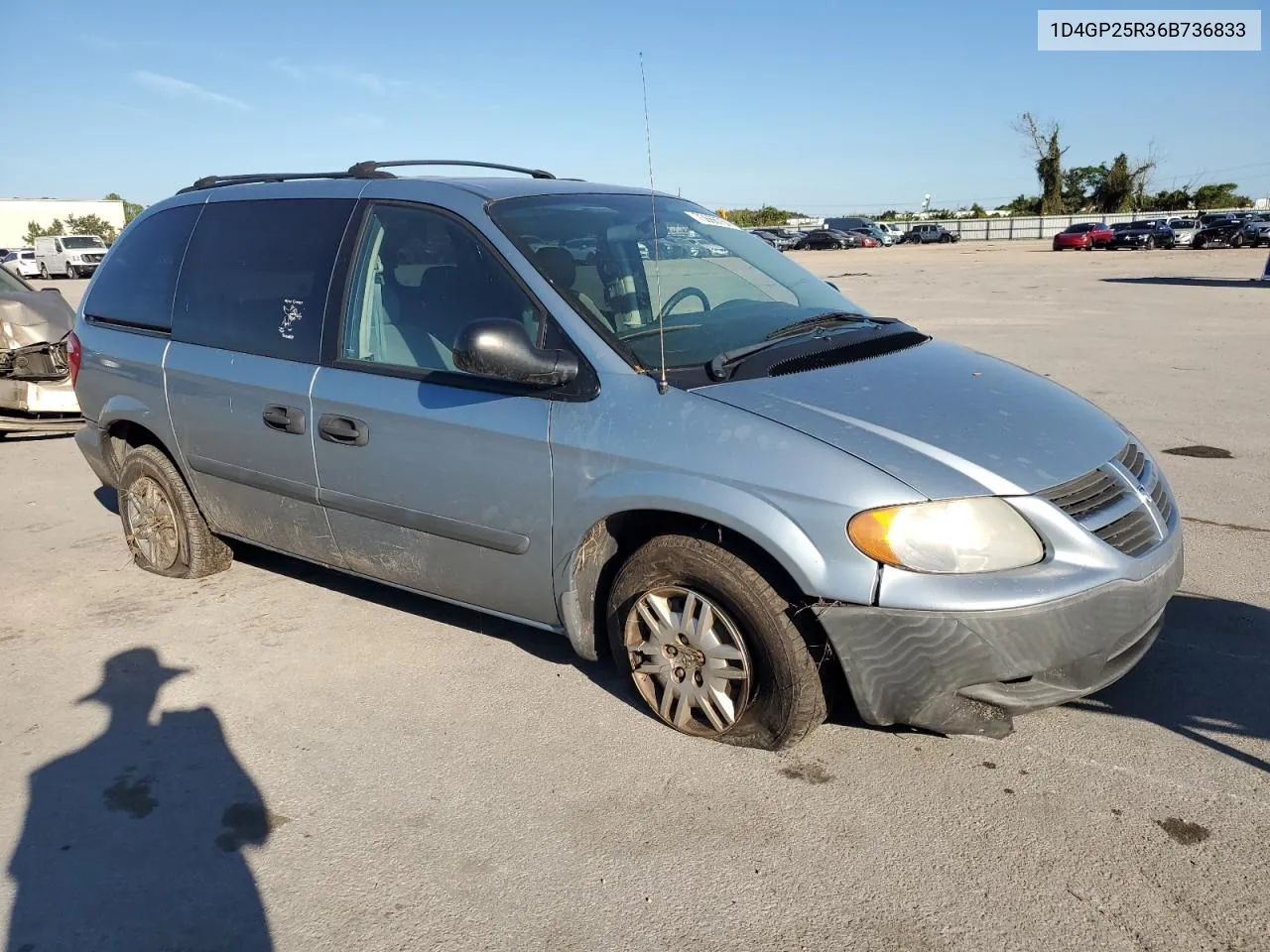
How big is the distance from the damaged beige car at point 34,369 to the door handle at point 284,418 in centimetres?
506

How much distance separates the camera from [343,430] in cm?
380

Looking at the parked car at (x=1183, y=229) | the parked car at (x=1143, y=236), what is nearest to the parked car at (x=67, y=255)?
the parked car at (x=1143, y=236)

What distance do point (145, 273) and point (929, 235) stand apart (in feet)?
208

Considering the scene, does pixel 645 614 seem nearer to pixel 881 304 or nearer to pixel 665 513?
pixel 665 513

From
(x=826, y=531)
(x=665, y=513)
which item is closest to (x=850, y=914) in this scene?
Answer: (x=826, y=531)

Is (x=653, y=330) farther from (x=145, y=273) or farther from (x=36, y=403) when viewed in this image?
(x=36, y=403)

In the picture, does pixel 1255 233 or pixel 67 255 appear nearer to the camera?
pixel 67 255

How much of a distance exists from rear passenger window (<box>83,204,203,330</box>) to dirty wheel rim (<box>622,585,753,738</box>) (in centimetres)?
284

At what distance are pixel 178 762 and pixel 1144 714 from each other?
3208 mm

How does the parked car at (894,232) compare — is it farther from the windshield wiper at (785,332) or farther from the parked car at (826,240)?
the windshield wiper at (785,332)

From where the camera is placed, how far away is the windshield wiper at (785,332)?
3.23 m

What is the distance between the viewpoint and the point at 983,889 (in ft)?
8.27

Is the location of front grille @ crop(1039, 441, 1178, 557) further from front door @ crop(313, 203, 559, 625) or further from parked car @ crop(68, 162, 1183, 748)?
front door @ crop(313, 203, 559, 625)

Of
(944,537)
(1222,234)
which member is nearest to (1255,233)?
(1222,234)
